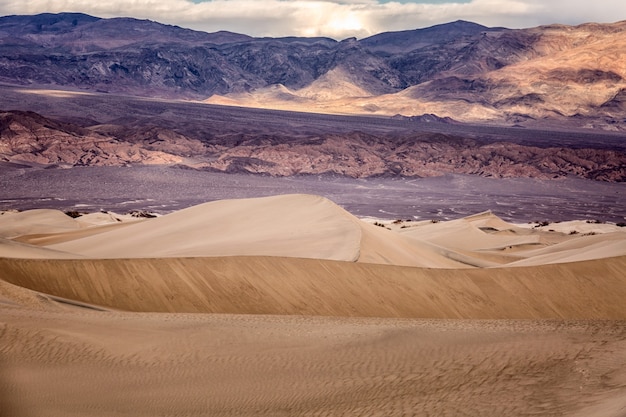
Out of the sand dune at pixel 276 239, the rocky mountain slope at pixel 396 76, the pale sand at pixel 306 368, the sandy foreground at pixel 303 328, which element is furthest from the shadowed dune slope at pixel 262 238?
the rocky mountain slope at pixel 396 76

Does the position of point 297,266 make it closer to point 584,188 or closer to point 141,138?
point 584,188

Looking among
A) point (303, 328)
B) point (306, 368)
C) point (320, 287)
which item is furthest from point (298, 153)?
point (306, 368)

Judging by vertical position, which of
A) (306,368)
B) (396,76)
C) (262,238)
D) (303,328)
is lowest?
(262,238)

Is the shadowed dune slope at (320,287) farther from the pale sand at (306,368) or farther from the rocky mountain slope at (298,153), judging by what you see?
the rocky mountain slope at (298,153)


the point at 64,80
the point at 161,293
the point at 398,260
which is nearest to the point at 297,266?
the point at 161,293

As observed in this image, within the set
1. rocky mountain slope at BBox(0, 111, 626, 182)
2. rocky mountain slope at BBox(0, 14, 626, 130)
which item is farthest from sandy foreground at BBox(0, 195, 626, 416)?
rocky mountain slope at BBox(0, 14, 626, 130)

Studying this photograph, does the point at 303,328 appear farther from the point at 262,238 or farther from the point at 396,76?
the point at 396,76
